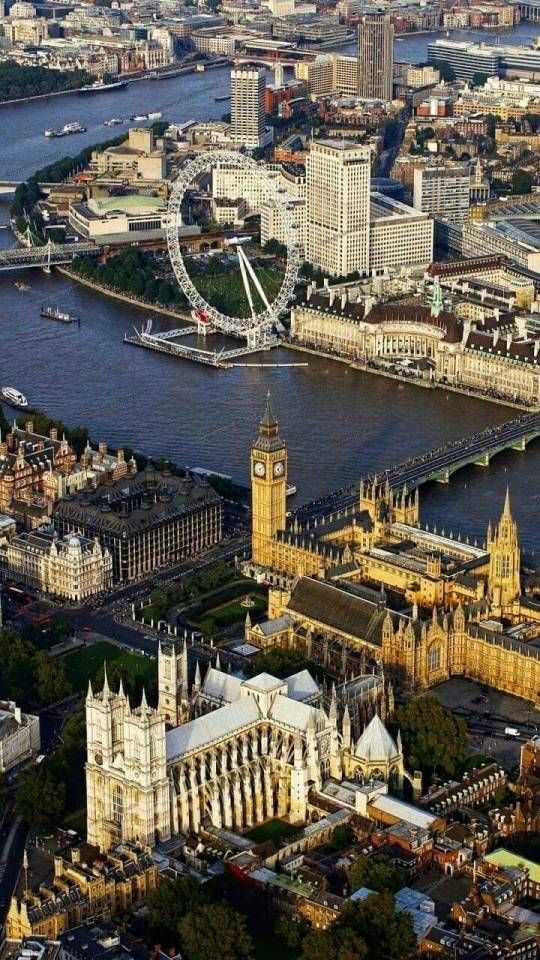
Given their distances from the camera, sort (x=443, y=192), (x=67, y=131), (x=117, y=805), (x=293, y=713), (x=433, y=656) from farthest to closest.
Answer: (x=67, y=131) → (x=443, y=192) → (x=433, y=656) → (x=293, y=713) → (x=117, y=805)

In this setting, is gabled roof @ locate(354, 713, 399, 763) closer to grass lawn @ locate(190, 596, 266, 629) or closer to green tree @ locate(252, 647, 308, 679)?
green tree @ locate(252, 647, 308, 679)

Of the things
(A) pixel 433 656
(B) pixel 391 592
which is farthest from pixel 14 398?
(A) pixel 433 656

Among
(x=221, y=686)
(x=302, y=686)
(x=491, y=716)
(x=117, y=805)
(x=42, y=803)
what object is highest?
(x=221, y=686)

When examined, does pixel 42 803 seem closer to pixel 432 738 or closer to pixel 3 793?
pixel 3 793

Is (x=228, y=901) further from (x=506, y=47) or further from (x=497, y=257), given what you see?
(x=506, y=47)

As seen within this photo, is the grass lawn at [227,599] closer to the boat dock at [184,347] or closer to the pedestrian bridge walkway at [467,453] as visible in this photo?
the pedestrian bridge walkway at [467,453]

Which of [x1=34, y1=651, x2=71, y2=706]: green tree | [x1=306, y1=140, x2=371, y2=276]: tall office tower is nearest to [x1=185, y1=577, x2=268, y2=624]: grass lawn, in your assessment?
[x1=34, y1=651, x2=71, y2=706]: green tree
